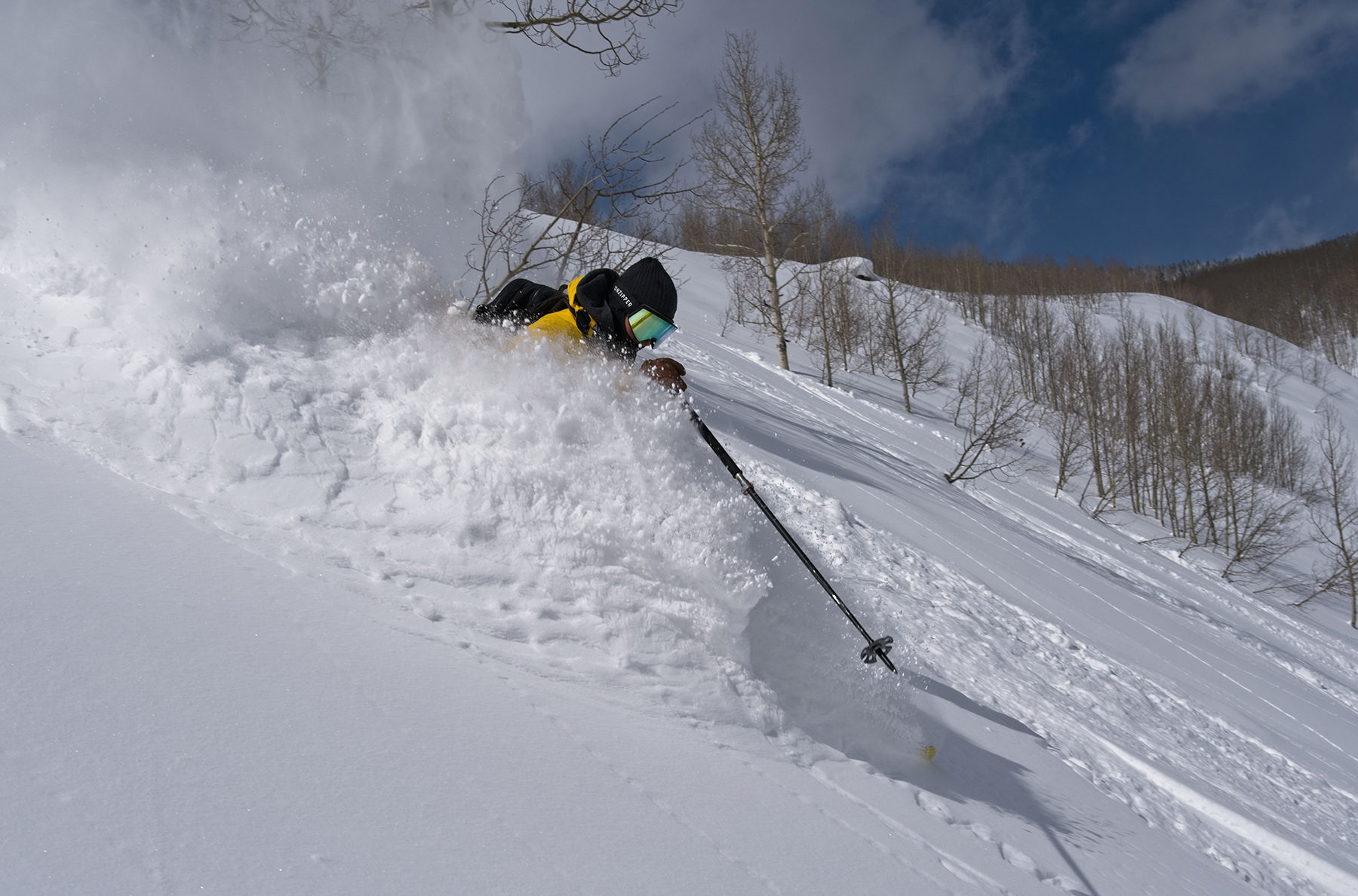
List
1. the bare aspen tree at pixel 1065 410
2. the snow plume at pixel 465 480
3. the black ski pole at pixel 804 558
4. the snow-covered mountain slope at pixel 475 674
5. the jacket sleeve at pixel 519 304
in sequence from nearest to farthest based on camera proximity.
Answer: the snow-covered mountain slope at pixel 475 674 < the snow plume at pixel 465 480 < the black ski pole at pixel 804 558 < the jacket sleeve at pixel 519 304 < the bare aspen tree at pixel 1065 410

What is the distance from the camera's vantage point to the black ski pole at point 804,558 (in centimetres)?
355

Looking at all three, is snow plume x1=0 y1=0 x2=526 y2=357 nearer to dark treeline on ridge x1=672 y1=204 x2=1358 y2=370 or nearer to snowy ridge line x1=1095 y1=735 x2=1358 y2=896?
snowy ridge line x1=1095 y1=735 x2=1358 y2=896

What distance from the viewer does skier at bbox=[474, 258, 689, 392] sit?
3.77m

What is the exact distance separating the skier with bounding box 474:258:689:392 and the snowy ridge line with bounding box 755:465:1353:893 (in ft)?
6.12

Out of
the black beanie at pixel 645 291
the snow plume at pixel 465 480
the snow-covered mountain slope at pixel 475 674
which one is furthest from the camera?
the black beanie at pixel 645 291

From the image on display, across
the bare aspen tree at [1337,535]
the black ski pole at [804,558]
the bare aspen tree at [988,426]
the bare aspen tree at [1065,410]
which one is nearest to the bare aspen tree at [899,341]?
the bare aspen tree at [988,426]

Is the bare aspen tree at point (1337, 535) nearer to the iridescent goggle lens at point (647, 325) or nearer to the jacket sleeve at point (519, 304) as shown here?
the iridescent goggle lens at point (647, 325)

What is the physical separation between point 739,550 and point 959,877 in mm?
1617

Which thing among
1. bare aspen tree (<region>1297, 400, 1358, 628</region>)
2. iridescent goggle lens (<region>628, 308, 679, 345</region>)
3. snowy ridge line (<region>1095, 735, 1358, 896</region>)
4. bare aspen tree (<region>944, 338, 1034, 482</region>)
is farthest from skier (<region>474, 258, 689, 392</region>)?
bare aspen tree (<region>1297, 400, 1358, 628</region>)

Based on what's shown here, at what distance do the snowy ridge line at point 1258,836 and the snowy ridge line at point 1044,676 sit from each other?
7 centimetres

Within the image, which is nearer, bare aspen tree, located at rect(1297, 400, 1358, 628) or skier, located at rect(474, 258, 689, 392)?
skier, located at rect(474, 258, 689, 392)

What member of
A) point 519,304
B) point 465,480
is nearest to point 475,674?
point 465,480

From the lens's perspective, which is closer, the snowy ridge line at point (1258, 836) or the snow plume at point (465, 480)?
the snow plume at point (465, 480)

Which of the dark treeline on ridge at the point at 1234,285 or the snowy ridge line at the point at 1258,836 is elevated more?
the dark treeline on ridge at the point at 1234,285
